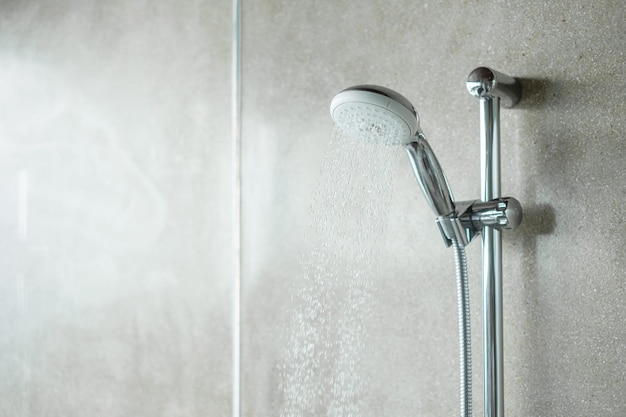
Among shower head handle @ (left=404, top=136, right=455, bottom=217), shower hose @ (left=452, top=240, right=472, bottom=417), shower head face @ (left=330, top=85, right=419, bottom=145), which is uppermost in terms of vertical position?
shower head face @ (left=330, top=85, right=419, bottom=145)

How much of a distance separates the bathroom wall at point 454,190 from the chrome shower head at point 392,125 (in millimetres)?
148

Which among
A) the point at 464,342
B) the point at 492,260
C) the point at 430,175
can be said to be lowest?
the point at 464,342

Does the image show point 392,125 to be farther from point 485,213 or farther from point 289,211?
point 289,211

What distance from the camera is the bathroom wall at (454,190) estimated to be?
836 mm

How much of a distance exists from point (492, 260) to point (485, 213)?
0.21ft

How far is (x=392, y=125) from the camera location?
75 centimetres

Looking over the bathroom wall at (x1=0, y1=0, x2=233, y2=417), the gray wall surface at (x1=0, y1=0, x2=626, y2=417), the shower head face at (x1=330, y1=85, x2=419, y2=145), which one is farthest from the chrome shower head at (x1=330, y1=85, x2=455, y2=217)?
the bathroom wall at (x1=0, y1=0, x2=233, y2=417)

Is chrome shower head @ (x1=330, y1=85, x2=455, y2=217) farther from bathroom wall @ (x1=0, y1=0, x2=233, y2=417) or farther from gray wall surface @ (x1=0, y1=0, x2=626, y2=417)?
bathroom wall @ (x1=0, y1=0, x2=233, y2=417)

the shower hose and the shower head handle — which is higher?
the shower head handle

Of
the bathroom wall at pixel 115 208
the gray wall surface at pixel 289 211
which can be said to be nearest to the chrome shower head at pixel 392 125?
the gray wall surface at pixel 289 211

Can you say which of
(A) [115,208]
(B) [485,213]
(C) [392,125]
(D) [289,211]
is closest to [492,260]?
(B) [485,213]

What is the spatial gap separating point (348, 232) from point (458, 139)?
227 mm

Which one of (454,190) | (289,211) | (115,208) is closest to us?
(454,190)

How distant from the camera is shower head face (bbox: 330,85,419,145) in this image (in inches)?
28.5
